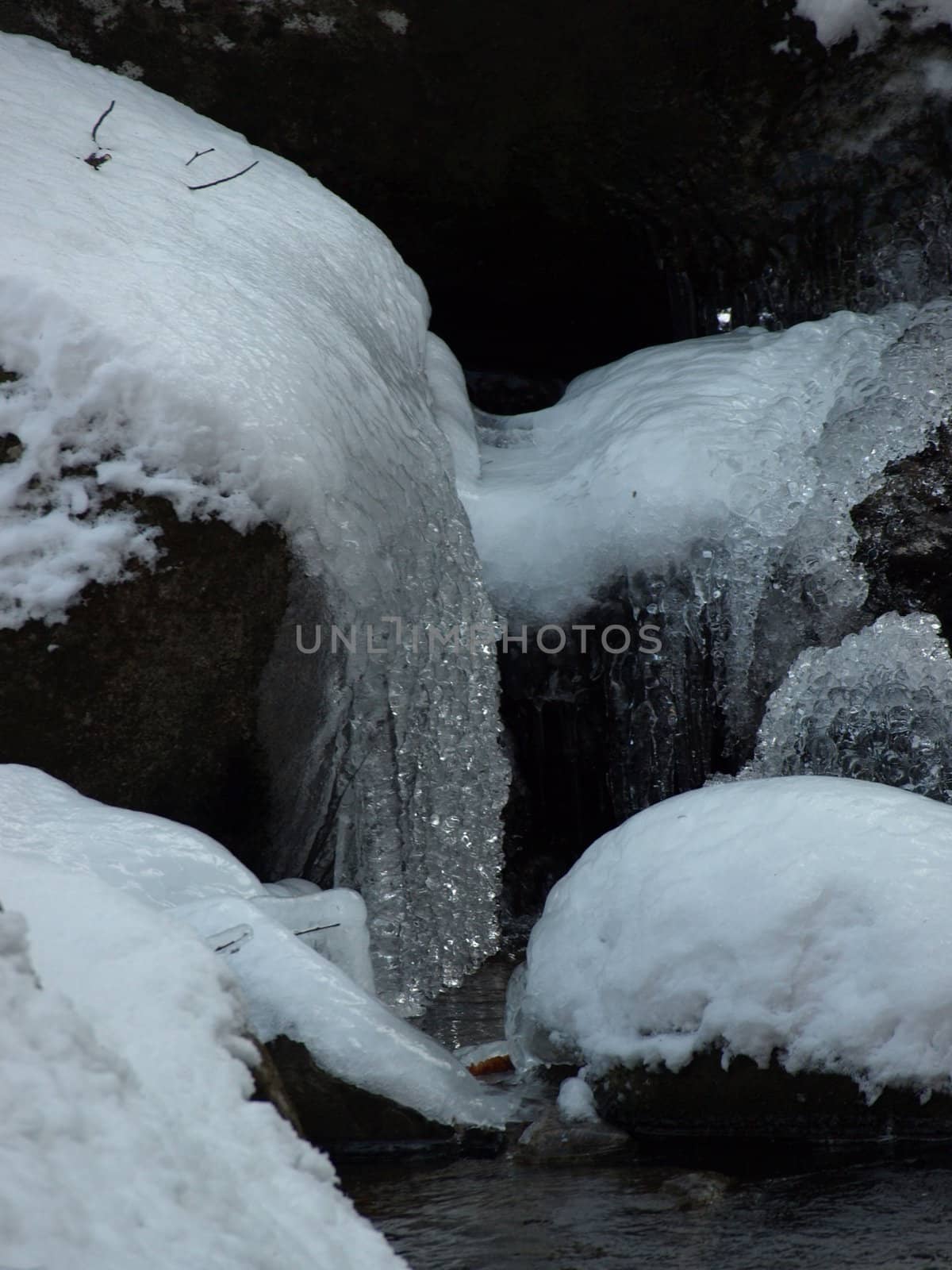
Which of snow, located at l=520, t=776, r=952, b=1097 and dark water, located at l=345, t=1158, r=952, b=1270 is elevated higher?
snow, located at l=520, t=776, r=952, b=1097

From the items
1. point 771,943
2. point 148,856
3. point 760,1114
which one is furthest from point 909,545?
point 148,856

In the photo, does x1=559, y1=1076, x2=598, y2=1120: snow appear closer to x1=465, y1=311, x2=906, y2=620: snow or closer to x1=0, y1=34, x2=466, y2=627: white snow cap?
x1=0, y1=34, x2=466, y2=627: white snow cap

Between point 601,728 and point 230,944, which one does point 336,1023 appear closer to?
point 230,944

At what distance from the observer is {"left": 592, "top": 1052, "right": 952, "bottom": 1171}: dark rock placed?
215 centimetres

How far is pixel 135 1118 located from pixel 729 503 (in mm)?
3253

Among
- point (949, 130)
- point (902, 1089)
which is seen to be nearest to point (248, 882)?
point (902, 1089)

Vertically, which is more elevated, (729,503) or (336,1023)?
(729,503)

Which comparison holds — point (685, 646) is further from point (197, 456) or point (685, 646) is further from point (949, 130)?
point (949, 130)

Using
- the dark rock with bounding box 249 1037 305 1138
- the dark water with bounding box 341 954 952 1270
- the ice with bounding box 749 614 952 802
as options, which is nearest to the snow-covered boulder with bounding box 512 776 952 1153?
the dark water with bounding box 341 954 952 1270

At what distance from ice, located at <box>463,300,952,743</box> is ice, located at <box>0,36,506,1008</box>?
396 millimetres

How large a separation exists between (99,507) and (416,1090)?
1420mm

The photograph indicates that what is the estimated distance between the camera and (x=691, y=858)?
2.43 meters

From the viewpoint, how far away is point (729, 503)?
4.12m

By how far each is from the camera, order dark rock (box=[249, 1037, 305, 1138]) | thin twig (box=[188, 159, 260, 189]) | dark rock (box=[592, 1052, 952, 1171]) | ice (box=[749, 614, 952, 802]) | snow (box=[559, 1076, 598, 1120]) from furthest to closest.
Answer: thin twig (box=[188, 159, 260, 189])
ice (box=[749, 614, 952, 802])
snow (box=[559, 1076, 598, 1120])
dark rock (box=[592, 1052, 952, 1171])
dark rock (box=[249, 1037, 305, 1138])
